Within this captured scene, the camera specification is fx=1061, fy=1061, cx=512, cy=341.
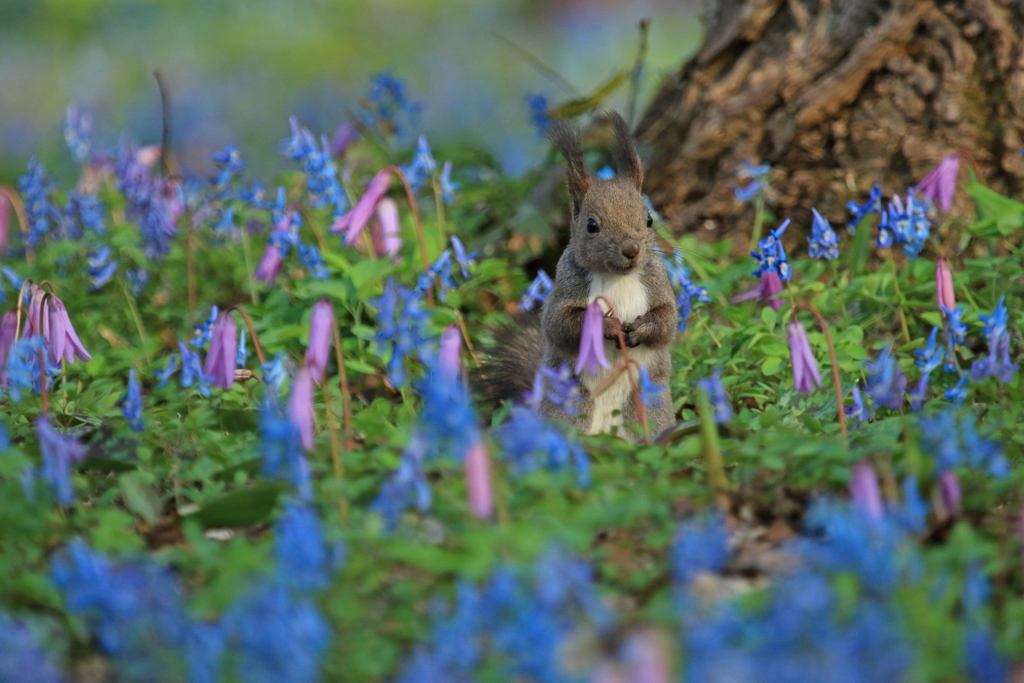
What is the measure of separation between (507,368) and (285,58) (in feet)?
41.7

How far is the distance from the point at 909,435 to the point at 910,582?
568 mm

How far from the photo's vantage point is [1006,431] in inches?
115

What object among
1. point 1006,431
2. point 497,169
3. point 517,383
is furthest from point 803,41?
point 1006,431

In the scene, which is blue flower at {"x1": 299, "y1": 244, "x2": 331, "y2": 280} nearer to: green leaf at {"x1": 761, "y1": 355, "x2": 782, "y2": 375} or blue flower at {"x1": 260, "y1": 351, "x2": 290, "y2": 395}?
blue flower at {"x1": 260, "y1": 351, "x2": 290, "y2": 395}

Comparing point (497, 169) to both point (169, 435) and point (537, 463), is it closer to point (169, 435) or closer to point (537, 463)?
point (169, 435)

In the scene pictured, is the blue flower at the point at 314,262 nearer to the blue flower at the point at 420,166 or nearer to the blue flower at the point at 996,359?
the blue flower at the point at 420,166

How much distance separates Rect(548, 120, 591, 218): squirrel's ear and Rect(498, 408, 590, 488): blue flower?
1.72 m

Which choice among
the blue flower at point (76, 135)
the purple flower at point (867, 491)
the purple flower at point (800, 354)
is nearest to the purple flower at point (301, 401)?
the purple flower at point (867, 491)

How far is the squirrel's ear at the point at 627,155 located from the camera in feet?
12.7

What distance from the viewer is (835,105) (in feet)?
17.0

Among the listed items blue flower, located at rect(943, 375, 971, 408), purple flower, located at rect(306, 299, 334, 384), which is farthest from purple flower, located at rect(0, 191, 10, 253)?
blue flower, located at rect(943, 375, 971, 408)

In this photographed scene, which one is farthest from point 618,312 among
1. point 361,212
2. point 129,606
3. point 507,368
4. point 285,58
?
point 285,58

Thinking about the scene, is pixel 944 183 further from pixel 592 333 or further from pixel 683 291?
pixel 592 333

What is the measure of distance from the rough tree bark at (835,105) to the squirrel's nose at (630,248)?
1843 mm
